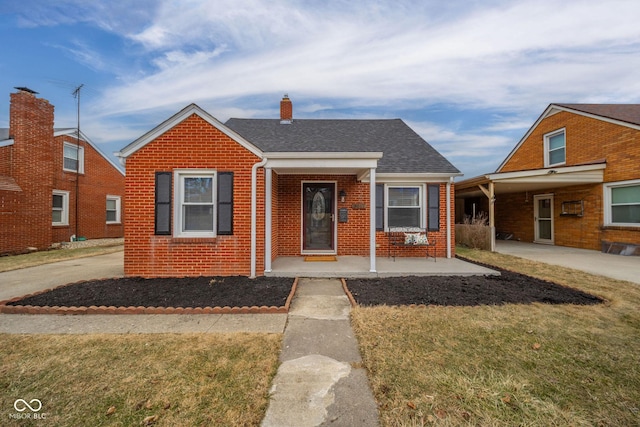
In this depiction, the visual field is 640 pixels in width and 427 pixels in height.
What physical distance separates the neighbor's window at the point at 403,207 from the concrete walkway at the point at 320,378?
5012 millimetres

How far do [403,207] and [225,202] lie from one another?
17.8 feet

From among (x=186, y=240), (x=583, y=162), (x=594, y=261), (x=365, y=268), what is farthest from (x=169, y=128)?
(x=583, y=162)

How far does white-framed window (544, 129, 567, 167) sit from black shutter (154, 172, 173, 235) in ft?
52.0

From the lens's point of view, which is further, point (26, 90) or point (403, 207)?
point (26, 90)

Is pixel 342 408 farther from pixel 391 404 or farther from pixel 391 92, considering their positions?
pixel 391 92

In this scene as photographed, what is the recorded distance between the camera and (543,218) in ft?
41.1

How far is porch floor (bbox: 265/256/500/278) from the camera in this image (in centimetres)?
616

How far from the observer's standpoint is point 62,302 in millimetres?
4418

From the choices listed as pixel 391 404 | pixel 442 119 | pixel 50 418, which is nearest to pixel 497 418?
pixel 391 404

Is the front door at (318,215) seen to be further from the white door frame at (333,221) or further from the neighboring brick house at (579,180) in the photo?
the neighboring brick house at (579,180)

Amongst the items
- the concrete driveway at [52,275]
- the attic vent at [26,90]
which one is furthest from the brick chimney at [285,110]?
the attic vent at [26,90]

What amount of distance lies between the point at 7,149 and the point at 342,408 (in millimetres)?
15537

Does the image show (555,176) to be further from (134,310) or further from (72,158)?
(72,158)

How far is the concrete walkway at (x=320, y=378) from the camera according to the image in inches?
80.3
